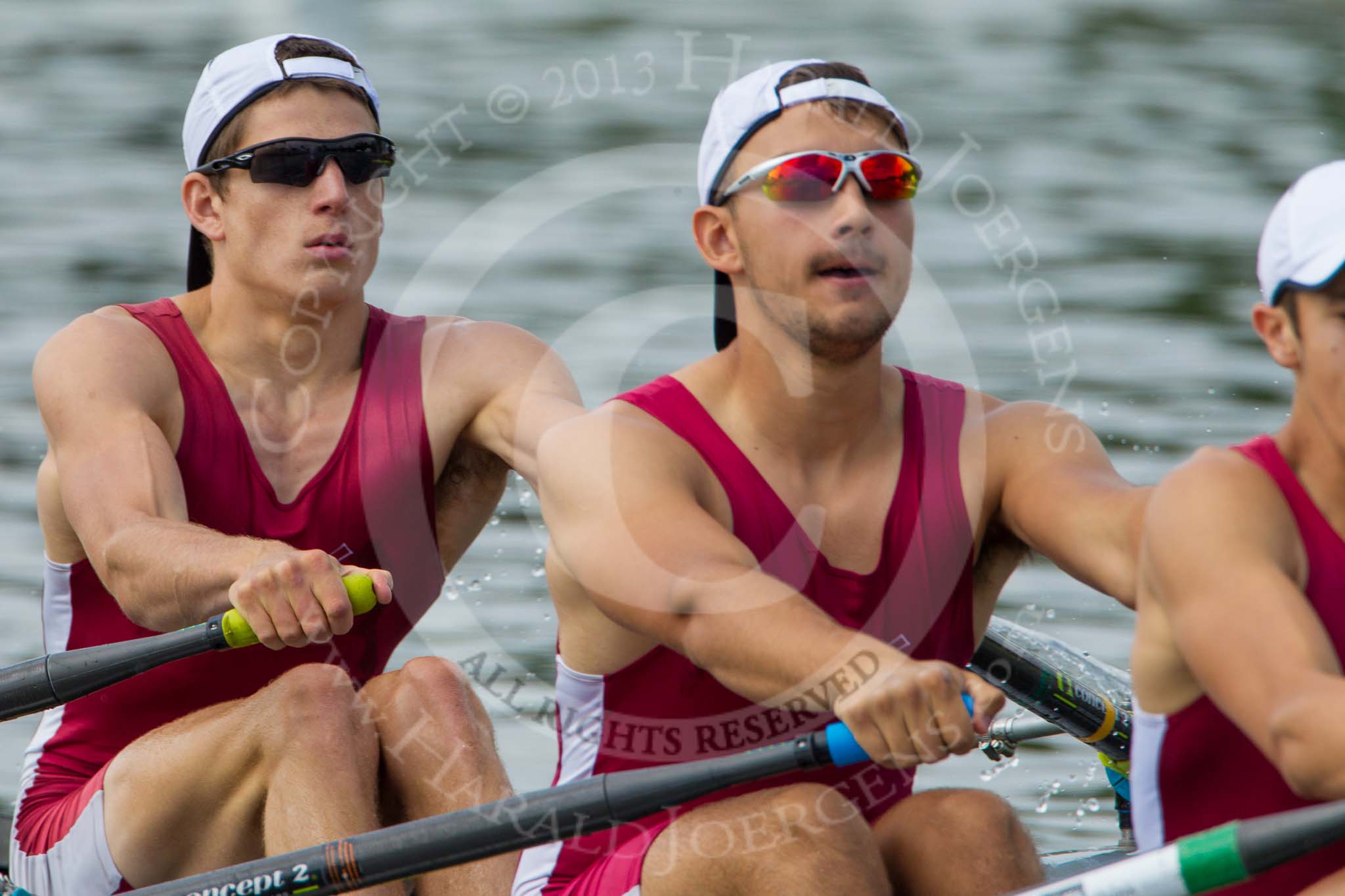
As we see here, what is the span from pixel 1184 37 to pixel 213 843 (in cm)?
1147

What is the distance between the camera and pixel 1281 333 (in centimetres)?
261

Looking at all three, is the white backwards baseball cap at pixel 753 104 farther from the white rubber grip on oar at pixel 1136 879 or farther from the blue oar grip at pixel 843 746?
the white rubber grip on oar at pixel 1136 879

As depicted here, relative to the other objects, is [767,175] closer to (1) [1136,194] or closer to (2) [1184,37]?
(1) [1136,194]

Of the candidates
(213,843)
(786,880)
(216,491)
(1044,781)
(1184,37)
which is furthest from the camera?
(1184,37)

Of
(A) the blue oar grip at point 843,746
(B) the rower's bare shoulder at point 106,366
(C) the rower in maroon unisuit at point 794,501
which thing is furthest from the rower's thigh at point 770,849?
(B) the rower's bare shoulder at point 106,366

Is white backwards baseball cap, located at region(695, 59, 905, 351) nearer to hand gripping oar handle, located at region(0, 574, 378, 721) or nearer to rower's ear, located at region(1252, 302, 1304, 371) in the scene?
rower's ear, located at region(1252, 302, 1304, 371)

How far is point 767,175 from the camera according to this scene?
10.4 ft

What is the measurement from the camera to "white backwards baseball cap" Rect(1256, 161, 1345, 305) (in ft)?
8.15

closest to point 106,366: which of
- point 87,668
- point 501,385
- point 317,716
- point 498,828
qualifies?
point 87,668

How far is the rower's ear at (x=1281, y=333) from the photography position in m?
2.58

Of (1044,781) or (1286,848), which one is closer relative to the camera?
(1286,848)

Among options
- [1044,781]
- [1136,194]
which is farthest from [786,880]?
[1136,194]

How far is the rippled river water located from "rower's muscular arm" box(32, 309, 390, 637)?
78.7 inches

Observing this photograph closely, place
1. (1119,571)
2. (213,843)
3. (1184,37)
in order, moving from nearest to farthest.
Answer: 1. (1119,571)
2. (213,843)
3. (1184,37)
